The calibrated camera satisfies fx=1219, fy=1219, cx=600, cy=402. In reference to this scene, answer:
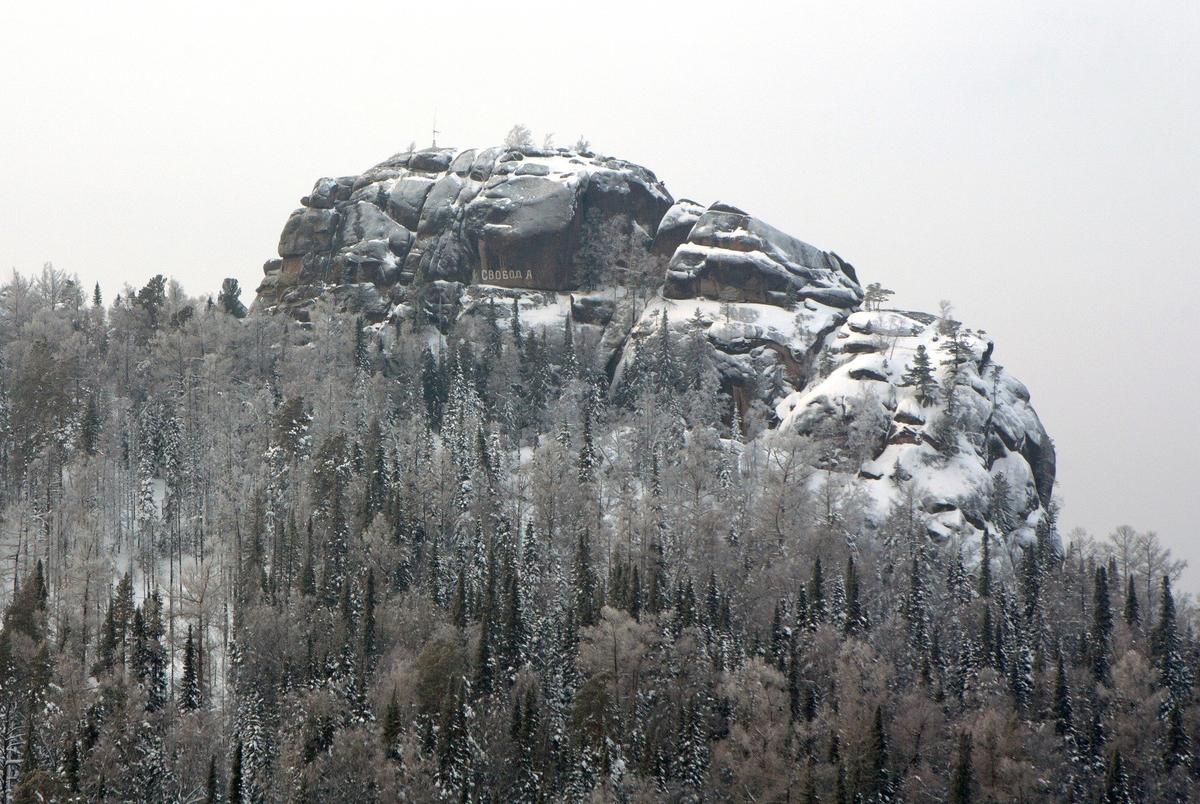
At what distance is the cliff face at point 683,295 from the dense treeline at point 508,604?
5.36 m

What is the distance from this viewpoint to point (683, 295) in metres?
166

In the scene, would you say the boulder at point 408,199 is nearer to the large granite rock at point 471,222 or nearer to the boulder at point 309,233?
the large granite rock at point 471,222

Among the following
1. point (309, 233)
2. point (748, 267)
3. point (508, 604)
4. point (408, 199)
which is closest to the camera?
point (508, 604)

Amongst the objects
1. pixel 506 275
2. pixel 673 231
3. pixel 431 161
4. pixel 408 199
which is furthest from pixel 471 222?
pixel 673 231

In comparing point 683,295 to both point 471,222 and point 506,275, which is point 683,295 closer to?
point 506,275

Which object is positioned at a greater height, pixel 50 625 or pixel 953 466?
pixel 953 466

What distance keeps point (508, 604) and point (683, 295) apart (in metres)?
83.0

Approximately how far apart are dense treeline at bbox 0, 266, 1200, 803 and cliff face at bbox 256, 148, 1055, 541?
5.36 meters

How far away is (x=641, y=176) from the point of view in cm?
18100

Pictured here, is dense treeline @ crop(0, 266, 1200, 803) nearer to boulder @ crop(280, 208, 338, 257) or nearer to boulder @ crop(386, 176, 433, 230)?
boulder @ crop(280, 208, 338, 257)

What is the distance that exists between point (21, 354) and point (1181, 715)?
407 feet

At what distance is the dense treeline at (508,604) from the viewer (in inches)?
2936

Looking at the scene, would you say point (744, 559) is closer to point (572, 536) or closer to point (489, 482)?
point (572, 536)

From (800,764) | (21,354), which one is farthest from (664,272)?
(800,764)
